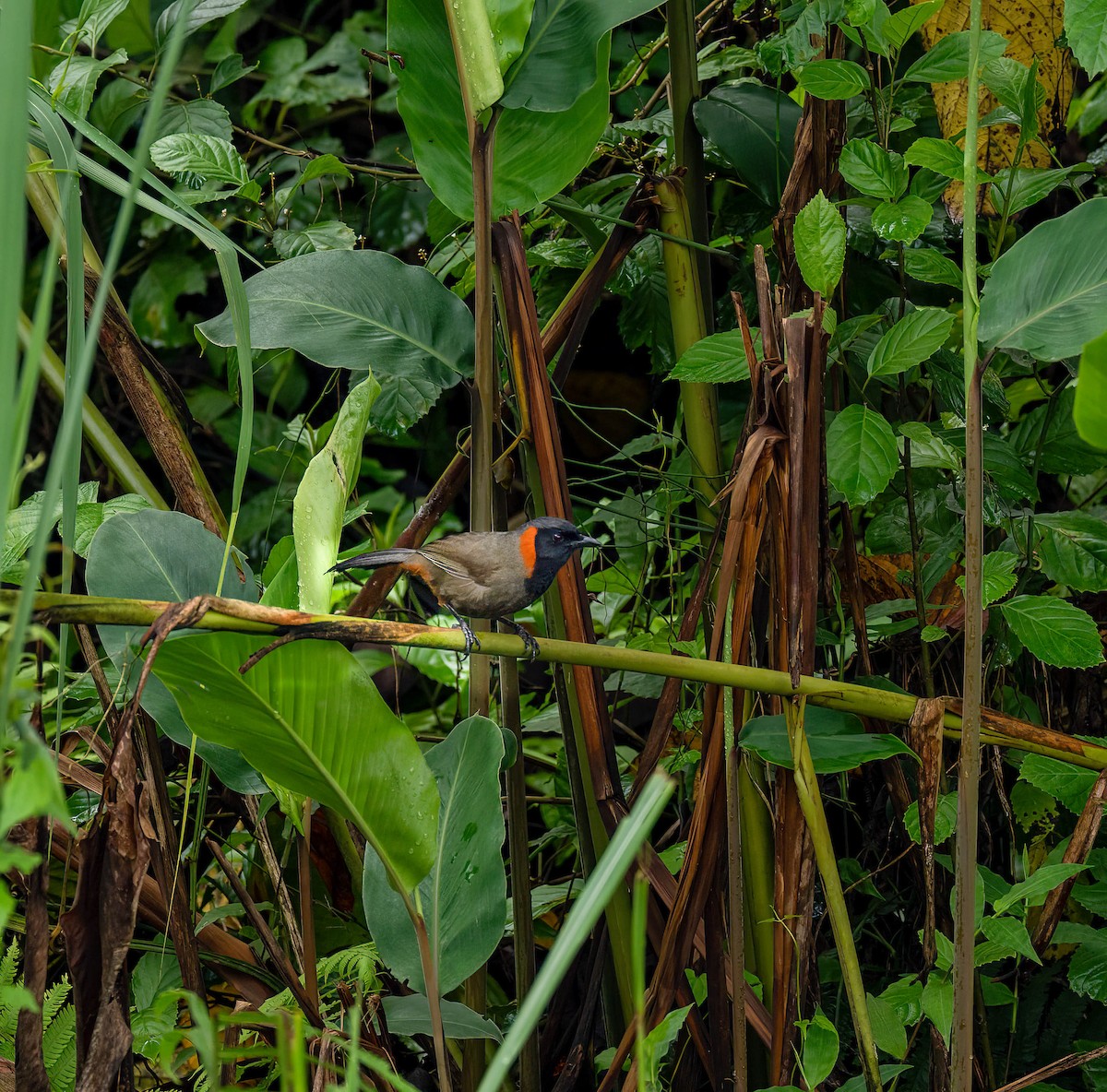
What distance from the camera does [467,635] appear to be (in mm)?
1131

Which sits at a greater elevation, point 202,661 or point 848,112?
point 848,112

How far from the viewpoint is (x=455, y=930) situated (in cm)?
138

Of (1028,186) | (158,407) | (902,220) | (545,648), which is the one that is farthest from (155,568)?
(1028,186)

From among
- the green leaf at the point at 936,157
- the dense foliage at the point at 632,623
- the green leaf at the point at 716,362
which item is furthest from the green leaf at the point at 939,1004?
the green leaf at the point at 936,157

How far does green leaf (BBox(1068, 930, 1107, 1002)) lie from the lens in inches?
56.0

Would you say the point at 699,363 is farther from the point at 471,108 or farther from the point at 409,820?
the point at 409,820

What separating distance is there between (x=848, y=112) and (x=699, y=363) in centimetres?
87

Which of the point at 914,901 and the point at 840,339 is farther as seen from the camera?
the point at 914,901

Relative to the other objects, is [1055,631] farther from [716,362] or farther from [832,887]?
[716,362]

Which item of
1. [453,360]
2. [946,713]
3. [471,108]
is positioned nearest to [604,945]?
[946,713]

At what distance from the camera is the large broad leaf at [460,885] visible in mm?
1355

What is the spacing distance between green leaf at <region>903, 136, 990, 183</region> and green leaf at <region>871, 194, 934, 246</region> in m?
0.06

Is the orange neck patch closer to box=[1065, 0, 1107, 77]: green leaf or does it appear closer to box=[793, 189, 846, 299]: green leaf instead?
box=[793, 189, 846, 299]: green leaf

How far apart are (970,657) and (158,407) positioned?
1.30 metres
